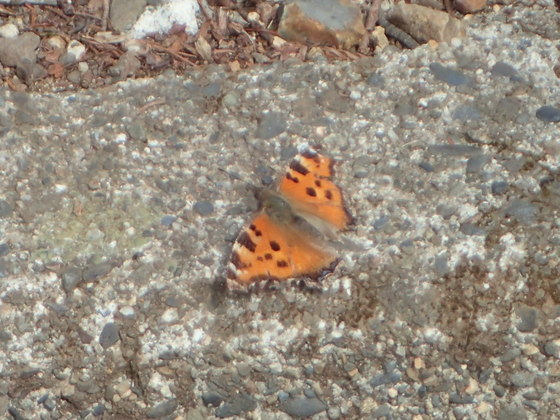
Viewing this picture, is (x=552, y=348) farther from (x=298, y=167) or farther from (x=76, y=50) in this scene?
(x=76, y=50)

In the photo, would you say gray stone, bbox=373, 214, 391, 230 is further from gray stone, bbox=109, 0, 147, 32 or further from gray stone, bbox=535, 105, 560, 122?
gray stone, bbox=109, 0, 147, 32

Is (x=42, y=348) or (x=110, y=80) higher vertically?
(x=110, y=80)

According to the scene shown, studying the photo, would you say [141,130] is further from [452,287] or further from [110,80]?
[452,287]

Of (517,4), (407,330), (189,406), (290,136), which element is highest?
(517,4)

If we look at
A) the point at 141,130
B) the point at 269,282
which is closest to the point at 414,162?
the point at 269,282

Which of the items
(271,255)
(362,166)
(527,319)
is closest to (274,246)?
(271,255)

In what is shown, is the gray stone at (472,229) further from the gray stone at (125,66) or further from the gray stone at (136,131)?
the gray stone at (125,66)
